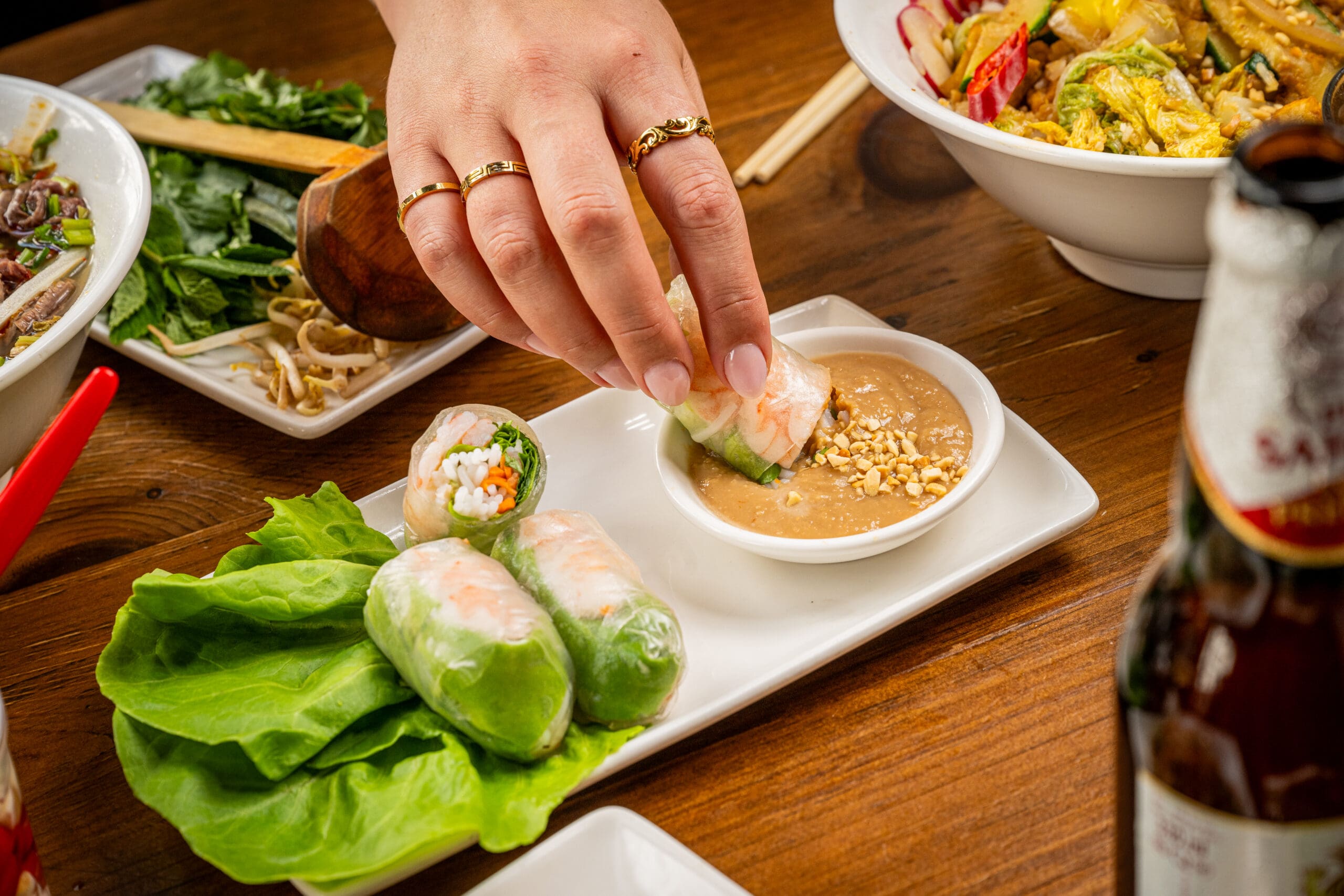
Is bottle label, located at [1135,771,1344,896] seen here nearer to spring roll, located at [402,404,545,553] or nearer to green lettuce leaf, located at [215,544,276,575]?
spring roll, located at [402,404,545,553]

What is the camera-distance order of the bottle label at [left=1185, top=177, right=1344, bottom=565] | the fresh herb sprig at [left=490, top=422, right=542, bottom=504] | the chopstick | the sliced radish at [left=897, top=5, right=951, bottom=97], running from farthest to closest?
the chopstick, the sliced radish at [left=897, top=5, right=951, bottom=97], the fresh herb sprig at [left=490, top=422, right=542, bottom=504], the bottle label at [left=1185, top=177, right=1344, bottom=565]

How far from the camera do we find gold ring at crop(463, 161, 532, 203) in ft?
4.98

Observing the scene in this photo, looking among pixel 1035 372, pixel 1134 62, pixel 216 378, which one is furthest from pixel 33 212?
pixel 1134 62

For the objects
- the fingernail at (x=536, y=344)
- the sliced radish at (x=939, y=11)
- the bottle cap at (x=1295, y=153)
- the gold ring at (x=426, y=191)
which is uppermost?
the bottle cap at (x=1295, y=153)

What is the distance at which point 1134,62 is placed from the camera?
1841 mm

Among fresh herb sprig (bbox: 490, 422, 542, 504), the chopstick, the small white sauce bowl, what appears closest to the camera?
the small white sauce bowl

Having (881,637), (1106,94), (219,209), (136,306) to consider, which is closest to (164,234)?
(219,209)

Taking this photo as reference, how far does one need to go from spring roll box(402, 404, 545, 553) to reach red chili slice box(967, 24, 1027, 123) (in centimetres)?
97

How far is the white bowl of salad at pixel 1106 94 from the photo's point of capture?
1.63 meters

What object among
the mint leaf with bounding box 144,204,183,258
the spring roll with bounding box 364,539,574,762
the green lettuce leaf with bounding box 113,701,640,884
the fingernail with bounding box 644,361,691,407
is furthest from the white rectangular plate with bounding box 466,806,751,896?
the mint leaf with bounding box 144,204,183,258

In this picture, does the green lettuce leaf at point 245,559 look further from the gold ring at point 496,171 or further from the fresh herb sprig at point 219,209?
the fresh herb sprig at point 219,209

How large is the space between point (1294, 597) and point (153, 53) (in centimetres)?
317

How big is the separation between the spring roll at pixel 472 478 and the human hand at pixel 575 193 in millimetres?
149

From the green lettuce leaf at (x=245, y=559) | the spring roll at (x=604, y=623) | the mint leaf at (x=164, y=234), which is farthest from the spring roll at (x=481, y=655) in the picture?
the mint leaf at (x=164, y=234)
